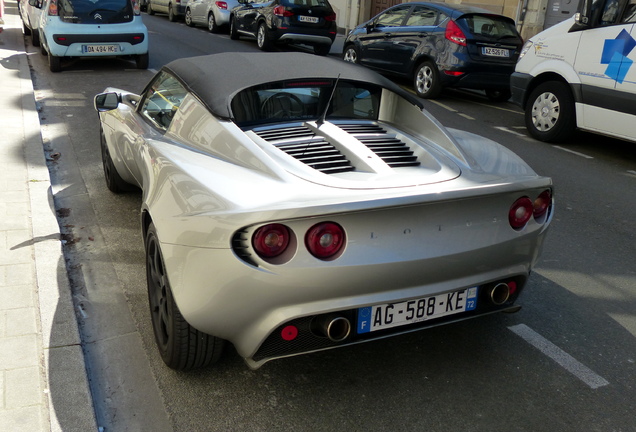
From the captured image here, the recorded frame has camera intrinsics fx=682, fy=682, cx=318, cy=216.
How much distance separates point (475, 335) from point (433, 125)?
3.79 feet

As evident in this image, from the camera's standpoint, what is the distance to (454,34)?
11.1 meters

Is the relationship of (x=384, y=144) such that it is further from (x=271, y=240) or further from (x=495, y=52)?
(x=495, y=52)

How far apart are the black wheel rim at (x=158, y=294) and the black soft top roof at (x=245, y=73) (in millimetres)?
762

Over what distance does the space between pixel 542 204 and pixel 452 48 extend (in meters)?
8.34

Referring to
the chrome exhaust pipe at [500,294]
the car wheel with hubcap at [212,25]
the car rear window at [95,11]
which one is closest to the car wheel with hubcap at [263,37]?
the car wheel with hubcap at [212,25]

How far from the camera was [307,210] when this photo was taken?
2586mm

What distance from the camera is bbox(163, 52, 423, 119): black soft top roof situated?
3.58 meters

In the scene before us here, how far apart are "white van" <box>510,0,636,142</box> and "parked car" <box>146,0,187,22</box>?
17.0 meters

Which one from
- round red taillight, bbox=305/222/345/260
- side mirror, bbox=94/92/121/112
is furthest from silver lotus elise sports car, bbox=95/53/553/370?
side mirror, bbox=94/92/121/112

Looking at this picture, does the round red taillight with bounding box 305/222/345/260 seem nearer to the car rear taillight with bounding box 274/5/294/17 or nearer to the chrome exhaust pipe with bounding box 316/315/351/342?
the chrome exhaust pipe with bounding box 316/315/351/342

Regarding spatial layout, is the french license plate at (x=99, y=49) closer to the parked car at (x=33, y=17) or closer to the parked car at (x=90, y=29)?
the parked car at (x=90, y=29)

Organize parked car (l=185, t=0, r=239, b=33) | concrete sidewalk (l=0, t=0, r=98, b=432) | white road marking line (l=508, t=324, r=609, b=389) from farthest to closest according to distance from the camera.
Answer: parked car (l=185, t=0, r=239, b=33) < white road marking line (l=508, t=324, r=609, b=389) < concrete sidewalk (l=0, t=0, r=98, b=432)

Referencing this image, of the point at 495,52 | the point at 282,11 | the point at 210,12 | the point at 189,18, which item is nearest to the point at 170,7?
the point at 189,18

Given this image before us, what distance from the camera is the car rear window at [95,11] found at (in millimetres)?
11844
